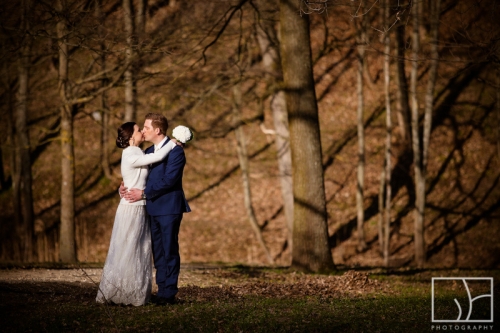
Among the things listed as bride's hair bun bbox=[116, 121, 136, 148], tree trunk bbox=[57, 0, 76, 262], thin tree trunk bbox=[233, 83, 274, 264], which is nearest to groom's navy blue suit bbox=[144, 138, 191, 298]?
bride's hair bun bbox=[116, 121, 136, 148]

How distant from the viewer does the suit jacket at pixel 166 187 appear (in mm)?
7086

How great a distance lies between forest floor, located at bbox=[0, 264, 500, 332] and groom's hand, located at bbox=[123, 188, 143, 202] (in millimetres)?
1044

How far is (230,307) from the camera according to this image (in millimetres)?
7117

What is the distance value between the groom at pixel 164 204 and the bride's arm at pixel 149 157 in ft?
0.24

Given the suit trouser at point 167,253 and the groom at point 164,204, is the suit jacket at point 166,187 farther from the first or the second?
the suit trouser at point 167,253

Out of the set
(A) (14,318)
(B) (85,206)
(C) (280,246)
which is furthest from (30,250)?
(A) (14,318)

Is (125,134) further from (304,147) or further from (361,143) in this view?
(361,143)

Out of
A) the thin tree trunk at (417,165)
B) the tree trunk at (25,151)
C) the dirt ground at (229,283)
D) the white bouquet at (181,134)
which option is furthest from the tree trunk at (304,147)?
the tree trunk at (25,151)

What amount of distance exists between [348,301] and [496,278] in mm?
6187

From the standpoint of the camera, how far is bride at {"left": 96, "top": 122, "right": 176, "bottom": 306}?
23.1ft

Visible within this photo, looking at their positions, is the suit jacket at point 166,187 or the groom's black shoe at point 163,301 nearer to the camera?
the suit jacket at point 166,187

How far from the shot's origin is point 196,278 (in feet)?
33.3

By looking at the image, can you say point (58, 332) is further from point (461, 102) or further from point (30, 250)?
point (461, 102)

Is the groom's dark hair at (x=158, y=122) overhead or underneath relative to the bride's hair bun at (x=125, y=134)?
overhead
